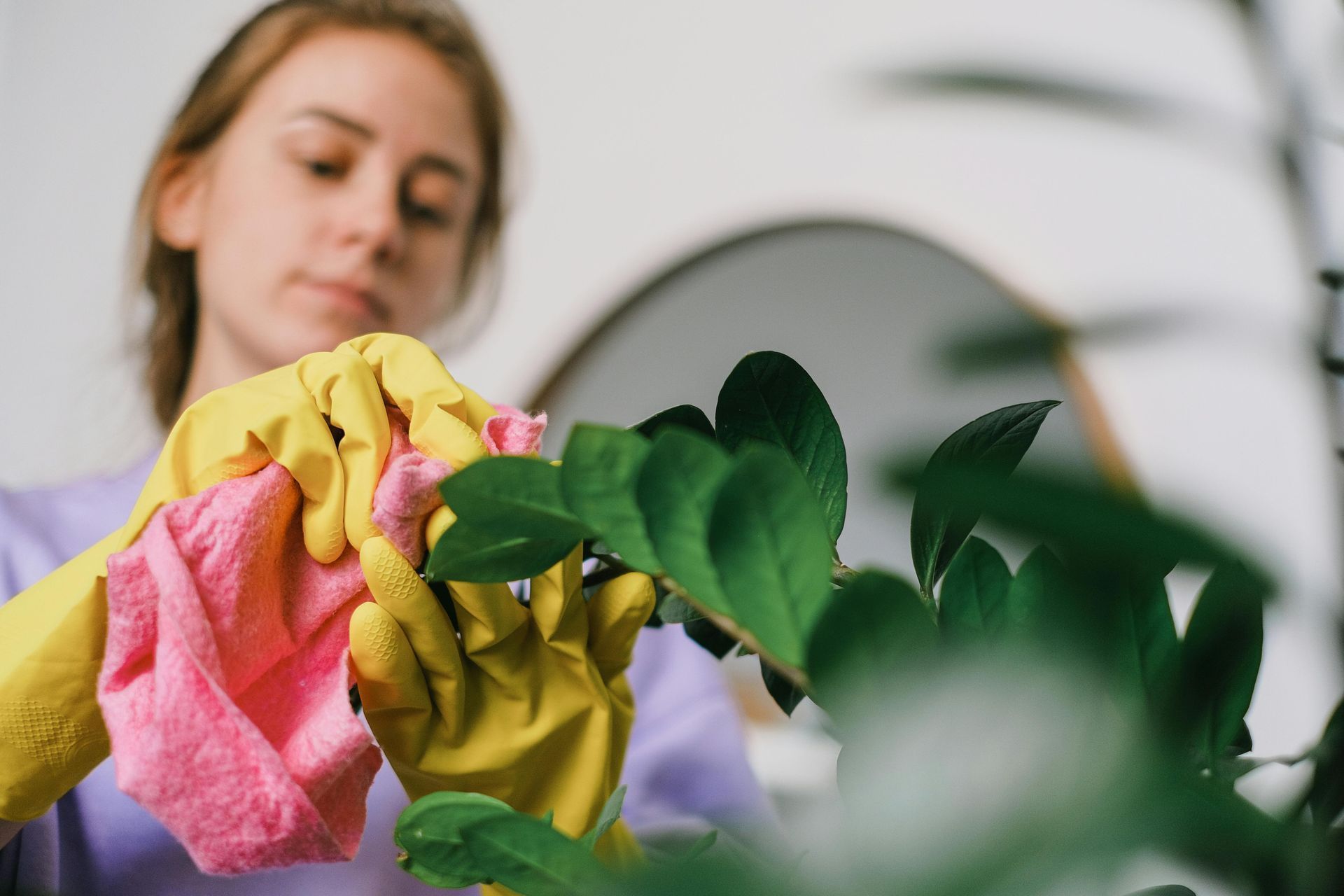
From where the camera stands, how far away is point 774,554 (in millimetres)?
144

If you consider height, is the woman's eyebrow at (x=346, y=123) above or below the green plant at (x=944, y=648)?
above

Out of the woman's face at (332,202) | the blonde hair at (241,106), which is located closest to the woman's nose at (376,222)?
the woman's face at (332,202)

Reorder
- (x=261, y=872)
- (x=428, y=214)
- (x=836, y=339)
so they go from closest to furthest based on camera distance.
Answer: (x=261, y=872), (x=836, y=339), (x=428, y=214)

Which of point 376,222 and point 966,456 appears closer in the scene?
point 966,456

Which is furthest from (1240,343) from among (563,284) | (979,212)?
(563,284)

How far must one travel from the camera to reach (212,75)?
1.17 metres

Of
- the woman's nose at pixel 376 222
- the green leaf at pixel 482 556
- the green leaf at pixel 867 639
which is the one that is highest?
the woman's nose at pixel 376 222

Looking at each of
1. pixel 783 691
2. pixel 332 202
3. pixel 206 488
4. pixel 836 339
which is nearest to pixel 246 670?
pixel 206 488

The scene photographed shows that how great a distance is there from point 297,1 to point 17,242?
669 millimetres

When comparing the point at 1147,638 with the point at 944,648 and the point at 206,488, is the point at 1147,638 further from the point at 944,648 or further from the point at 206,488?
the point at 206,488

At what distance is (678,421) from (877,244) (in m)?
0.75

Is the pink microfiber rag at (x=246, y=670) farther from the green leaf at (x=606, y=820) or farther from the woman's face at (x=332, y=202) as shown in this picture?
the woman's face at (x=332, y=202)

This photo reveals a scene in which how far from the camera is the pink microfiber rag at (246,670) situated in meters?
0.24

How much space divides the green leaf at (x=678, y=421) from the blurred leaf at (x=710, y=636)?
73mm
